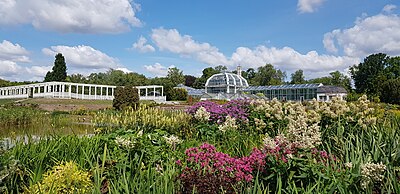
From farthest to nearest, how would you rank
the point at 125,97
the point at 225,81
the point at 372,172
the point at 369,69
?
the point at 369,69, the point at 225,81, the point at 125,97, the point at 372,172

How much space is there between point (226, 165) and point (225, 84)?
41.9 metres

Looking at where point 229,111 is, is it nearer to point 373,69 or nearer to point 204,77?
point 373,69

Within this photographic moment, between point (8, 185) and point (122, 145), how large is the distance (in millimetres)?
1046

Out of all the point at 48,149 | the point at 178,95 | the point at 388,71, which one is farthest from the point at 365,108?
the point at 388,71

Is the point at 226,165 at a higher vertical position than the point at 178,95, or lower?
lower

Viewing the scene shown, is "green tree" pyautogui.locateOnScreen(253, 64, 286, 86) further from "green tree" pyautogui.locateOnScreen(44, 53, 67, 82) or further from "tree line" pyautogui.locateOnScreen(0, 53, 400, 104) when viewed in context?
"green tree" pyautogui.locateOnScreen(44, 53, 67, 82)

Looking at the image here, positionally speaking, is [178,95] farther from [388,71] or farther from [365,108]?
[388,71]

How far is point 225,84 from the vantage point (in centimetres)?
4438

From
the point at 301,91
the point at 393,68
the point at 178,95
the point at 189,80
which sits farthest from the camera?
the point at 189,80

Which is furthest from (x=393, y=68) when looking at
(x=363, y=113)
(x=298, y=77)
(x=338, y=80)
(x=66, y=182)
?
(x=66, y=182)

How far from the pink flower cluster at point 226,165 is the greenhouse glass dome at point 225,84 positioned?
1637 inches

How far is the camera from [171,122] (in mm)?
7324

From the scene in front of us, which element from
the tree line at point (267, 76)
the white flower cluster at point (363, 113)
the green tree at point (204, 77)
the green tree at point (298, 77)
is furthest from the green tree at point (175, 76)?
the white flower cluster at point (363, 113)

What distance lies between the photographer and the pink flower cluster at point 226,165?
2523 mm
